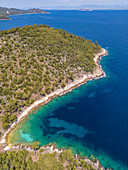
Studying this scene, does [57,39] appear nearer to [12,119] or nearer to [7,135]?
[12,119]

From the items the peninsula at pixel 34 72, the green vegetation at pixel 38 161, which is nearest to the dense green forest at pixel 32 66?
the peninsula at pixel 34 72

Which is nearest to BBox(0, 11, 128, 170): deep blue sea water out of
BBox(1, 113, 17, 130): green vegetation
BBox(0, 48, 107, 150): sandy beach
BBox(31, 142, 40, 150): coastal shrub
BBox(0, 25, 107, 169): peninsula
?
BBox(0, 48, 107, 150): sandy beach

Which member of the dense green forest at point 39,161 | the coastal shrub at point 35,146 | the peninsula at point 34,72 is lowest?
the dense green forest at point 39,161

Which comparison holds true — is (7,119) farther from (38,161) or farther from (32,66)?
(32,66)

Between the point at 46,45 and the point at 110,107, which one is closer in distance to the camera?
the point at 110,107

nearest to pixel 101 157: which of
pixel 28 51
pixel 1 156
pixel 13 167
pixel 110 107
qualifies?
pixel 110 107

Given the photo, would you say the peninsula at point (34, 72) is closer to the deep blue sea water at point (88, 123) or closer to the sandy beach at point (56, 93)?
the sandy beach at point (56, 93)
